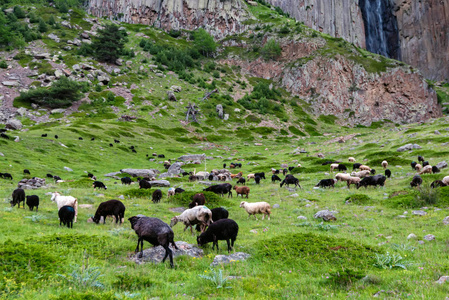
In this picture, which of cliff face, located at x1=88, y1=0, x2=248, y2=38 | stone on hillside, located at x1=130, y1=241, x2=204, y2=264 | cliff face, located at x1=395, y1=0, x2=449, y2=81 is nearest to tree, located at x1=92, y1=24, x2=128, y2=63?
cliff face, located at x1=88, y1=0, x2=248, y2=38

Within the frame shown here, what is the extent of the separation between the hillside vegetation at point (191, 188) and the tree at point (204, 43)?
65.2ft

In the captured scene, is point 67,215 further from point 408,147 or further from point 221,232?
point 408,147

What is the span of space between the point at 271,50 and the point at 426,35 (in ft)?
329

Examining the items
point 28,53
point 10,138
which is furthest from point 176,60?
point 10,138

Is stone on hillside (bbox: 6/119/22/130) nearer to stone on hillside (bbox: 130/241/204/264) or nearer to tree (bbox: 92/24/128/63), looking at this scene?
tree (bbox: 92/24/128/63)

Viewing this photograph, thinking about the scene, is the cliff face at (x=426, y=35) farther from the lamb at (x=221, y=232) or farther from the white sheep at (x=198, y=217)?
the lamb at (x=221, y=232)

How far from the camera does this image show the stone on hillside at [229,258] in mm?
9430

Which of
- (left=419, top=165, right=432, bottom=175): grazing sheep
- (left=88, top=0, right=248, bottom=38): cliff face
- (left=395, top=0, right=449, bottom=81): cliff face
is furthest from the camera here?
(left=88, top=0, right=248, bottom=38): cliff face

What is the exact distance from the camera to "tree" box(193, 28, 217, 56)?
143 metres

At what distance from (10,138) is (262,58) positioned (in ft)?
394

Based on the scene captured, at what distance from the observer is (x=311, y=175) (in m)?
35.5

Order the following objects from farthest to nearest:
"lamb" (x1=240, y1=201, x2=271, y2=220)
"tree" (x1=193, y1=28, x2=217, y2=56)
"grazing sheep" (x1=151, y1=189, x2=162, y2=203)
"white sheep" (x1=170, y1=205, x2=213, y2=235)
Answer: "tree" (x1=193, y1=28, x2=217, y2=56), "grazing sheep" (x1=151, y1=189, x2=162, y2=203), "lamb" (x1=240, y1=201, x2=271, y2=220), "white sheep" (x1=170, y1=205, x2=213, y2=235)

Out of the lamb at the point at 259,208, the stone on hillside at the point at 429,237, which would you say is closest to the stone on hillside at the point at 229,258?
the lamb at the point at 259,208

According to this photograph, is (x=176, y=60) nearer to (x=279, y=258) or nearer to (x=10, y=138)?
(x=10, y=138)
